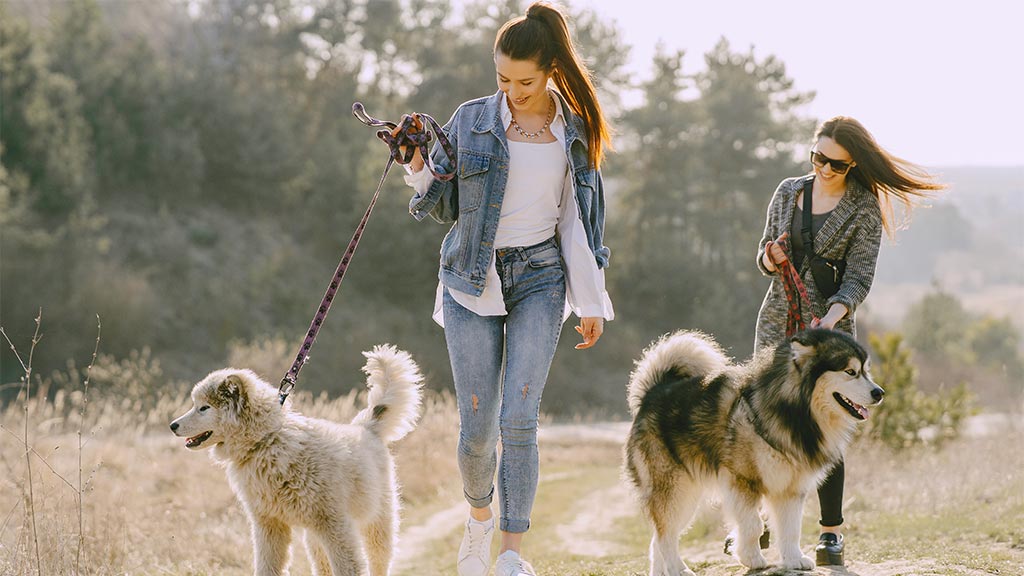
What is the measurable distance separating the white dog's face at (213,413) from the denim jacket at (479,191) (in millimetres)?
1168

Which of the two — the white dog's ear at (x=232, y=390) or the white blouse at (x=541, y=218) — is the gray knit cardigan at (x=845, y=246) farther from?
the white dog's ear at (x=232, y=390)

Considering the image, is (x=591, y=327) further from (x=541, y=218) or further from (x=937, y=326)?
(x=937, y=326)

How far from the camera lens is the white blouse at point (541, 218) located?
172 inches

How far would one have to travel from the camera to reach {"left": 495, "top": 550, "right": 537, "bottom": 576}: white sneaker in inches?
171

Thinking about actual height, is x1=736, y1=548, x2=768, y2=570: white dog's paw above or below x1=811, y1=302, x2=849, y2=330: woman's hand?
below

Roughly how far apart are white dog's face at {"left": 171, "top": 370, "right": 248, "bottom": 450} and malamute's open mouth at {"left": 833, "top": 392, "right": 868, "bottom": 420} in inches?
110

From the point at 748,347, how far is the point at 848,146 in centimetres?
2792

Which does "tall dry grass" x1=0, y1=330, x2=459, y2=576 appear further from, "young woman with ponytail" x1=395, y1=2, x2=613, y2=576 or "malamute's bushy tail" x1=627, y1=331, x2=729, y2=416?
"malamute's bushy tail" x1=627, y1=331, x2=729, y2=416

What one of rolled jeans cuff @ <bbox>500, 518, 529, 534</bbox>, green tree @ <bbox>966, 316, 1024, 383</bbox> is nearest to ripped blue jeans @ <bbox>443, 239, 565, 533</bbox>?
rolled jeans cuff @ <bbox>500, 518, 529, 534</bbox>

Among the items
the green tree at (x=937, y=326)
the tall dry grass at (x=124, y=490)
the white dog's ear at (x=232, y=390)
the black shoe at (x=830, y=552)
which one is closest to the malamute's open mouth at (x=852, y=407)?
the black shoe at (x=830, y=552)

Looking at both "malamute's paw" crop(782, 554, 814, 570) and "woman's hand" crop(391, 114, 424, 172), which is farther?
"malamute's paw" crop(782, 554, 814, 570)

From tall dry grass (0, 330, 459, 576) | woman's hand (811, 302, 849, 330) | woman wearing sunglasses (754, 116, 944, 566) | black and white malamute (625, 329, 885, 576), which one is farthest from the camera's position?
tall dry grass (0, 330, 459, 576)

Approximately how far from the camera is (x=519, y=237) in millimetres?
4402

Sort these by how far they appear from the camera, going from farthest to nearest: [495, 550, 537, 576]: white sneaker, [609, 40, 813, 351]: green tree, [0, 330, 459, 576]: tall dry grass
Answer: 1. [609, 40, 813, 351]: green tree
2. [0, 330, 459, 576]: tall dry grass
3. [495, 550, 537, 576]: white sneaker
